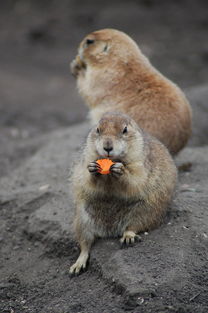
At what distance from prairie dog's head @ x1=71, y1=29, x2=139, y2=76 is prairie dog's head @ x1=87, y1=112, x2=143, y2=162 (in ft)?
6.88

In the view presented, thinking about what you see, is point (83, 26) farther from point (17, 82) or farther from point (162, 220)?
point (162, 220)

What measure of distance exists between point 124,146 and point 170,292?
46.5 inches

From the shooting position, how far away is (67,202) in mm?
6094

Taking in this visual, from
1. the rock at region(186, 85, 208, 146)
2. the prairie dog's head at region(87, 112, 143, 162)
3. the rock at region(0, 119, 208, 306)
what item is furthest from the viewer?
the rock at region(186, 85, 208, 146)

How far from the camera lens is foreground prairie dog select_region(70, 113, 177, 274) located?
461 centimetres

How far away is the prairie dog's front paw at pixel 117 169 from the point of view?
14.7 feet

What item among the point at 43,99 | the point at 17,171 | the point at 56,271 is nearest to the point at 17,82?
the point at 43,99

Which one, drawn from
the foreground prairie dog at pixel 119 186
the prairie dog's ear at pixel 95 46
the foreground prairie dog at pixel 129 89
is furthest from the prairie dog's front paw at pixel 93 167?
the prairie dog's ear at pixel 95 46

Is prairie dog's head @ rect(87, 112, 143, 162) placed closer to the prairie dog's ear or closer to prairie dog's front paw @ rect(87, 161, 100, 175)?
prairie dog's front paw @ rect(87, 161, 100, 175)

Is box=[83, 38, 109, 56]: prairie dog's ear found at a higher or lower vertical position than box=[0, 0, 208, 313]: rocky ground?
higher

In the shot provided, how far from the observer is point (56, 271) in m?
5.23

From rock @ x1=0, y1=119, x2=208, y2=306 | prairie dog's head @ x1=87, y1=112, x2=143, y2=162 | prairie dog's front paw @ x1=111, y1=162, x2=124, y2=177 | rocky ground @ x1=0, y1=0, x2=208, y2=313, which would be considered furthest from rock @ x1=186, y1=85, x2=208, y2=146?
prairie dog's front paw @ x1=111, y1=162, x2=124, y2=177

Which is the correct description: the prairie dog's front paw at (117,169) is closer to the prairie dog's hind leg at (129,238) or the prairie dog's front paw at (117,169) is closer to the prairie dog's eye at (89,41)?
the prairie dog's hind leg at (129,238)

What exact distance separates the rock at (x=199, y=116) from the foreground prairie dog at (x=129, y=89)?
2045mm
